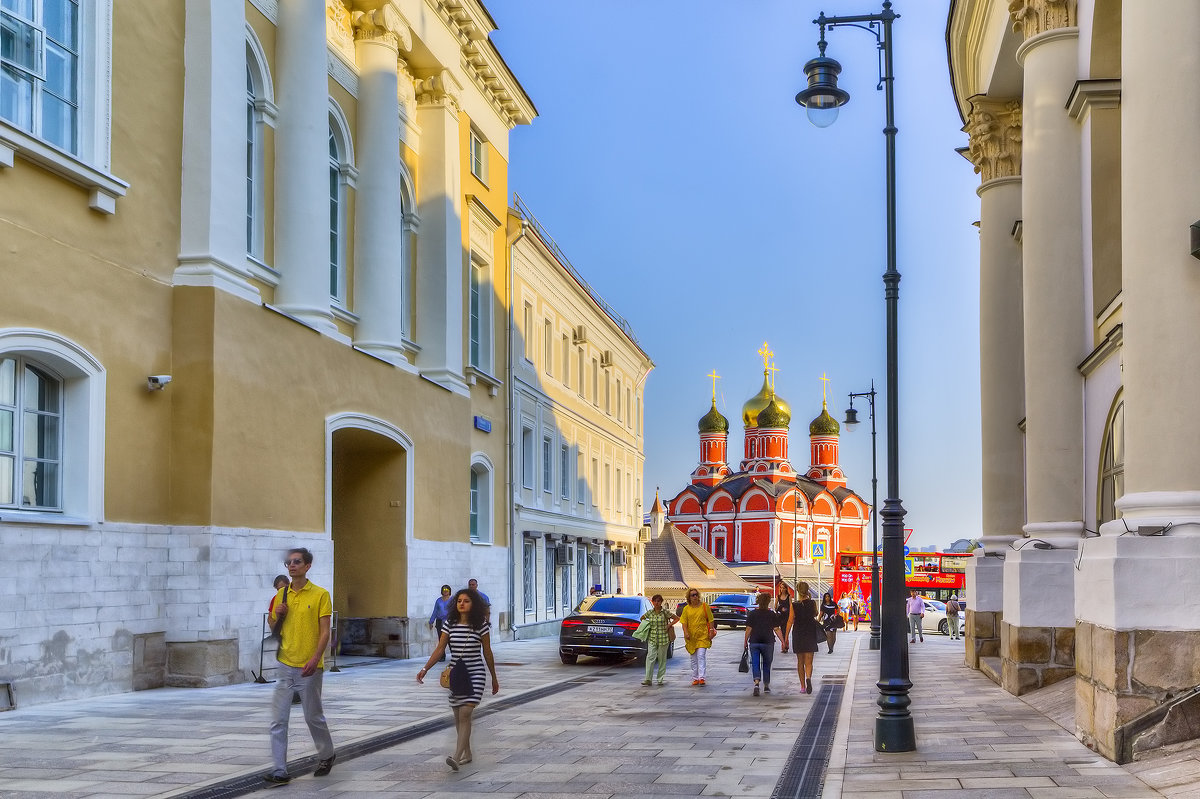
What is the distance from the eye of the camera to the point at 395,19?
24797 millimetres

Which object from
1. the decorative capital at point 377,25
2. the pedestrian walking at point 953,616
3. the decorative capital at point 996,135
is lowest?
the pedestrian walking at point 953,616

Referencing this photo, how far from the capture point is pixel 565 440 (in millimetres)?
42156

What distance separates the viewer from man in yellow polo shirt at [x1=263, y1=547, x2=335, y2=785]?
9.41 metres

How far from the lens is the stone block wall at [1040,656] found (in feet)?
50.0

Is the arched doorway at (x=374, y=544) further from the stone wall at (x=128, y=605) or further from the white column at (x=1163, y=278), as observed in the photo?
Answer: the white column at (x=1163, y=278)

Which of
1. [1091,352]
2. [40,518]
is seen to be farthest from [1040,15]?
[40,518]

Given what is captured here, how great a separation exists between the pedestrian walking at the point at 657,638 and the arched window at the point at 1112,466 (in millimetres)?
7249

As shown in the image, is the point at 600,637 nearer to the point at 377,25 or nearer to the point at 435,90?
the point at 435,90

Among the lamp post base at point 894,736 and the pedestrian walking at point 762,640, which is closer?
the lamp post base at point 894,736

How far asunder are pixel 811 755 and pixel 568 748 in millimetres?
2191

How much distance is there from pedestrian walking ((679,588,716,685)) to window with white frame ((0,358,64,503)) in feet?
31.0

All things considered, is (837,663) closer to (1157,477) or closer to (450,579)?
(450,579)

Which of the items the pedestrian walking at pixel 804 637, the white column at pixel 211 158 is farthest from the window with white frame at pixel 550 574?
the white column at pixel 211 158

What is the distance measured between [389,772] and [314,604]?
5.20ft
